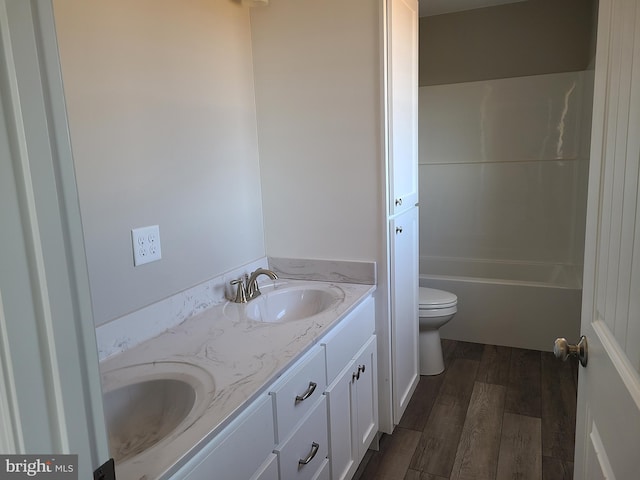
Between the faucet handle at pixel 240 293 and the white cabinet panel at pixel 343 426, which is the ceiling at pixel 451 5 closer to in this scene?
the faucet handle at pixel 240 293

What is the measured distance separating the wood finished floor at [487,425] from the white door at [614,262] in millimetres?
1108

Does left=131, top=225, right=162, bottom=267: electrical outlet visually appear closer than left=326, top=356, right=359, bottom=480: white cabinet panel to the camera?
Yes

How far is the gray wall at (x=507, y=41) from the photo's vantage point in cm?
325

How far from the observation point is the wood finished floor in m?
2.02

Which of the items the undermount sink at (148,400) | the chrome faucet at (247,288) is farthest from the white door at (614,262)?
the chrome faucet at (247,288)

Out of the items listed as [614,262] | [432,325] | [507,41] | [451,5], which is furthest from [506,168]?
[614,262]

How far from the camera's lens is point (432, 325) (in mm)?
2842

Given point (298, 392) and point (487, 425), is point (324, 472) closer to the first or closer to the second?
point (298, 392)

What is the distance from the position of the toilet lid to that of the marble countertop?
1.10 meters

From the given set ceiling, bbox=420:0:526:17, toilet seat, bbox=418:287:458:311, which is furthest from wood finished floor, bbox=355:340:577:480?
ceiling, bbox=420:0:526:17

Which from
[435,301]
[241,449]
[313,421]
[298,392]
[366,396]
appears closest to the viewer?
[241,449]

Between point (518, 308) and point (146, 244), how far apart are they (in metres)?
2.52

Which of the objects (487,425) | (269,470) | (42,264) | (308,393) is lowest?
(487,425)

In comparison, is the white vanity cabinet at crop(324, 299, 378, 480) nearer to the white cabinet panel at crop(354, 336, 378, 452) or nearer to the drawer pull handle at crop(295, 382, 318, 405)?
the white cabinet panel at crop(354, 336, 378, 452)
